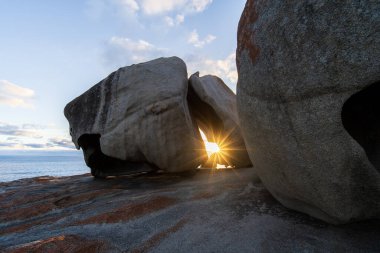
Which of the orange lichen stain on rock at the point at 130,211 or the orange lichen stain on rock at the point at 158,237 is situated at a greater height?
the orange lichen stain on rock at the point at 130,211

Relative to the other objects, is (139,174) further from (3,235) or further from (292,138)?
(292,138)

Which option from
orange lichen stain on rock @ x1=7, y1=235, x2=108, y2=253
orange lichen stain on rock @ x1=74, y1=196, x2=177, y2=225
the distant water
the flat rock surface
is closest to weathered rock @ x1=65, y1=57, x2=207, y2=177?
the flat rock surface

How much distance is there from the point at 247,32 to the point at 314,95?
40.4 inches

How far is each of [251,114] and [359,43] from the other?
113 cm

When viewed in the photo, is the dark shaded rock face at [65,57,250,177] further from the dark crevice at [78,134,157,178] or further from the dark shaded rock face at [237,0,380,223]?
the dark shaded rock face at [237,0,380,223]

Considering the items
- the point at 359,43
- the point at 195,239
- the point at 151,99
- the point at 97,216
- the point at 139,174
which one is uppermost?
the point at 151,99

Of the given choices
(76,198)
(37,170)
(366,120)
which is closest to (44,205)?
(76,198)

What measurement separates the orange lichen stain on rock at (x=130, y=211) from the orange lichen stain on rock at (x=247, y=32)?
1969 millimetres

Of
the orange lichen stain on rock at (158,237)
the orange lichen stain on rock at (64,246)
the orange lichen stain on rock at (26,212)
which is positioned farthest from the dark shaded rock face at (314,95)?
the orange lichen stain on rock at (26,212)

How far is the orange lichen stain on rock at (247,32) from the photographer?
108 inches

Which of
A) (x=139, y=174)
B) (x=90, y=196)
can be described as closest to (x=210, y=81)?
(x=139, y=174)

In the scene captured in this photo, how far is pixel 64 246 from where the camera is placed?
8.47 feet

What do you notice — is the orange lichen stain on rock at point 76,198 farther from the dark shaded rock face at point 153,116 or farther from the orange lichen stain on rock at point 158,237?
the orange lichen stain on rock at point 158,237

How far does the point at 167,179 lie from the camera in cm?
593
